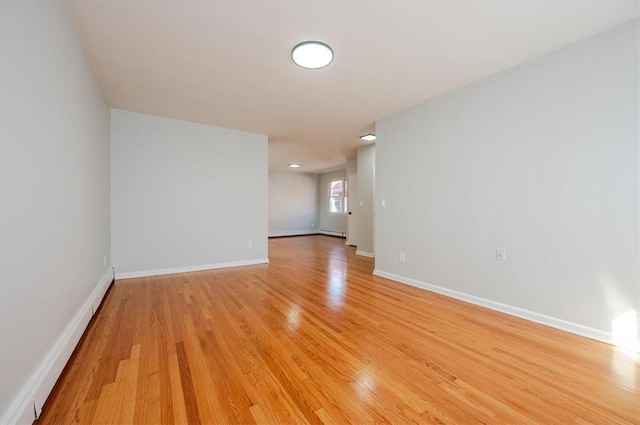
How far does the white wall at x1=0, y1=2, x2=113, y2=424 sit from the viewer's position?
1.08 m

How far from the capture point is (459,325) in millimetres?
2248

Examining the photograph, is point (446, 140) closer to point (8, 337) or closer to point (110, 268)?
point (8, 337)

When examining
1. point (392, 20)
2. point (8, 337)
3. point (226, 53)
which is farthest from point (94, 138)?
point (392, 20)

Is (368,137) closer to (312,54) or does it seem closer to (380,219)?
(380,219)

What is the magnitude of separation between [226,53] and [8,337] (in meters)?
2.34

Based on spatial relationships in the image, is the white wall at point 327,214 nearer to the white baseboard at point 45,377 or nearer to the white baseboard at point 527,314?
the white baseboard at point 527,314

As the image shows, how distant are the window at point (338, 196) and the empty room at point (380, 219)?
5.04m

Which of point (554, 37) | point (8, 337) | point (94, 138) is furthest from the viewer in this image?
point (94, 138)

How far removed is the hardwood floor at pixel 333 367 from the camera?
4.16 ft

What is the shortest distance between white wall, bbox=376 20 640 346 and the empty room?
17mm

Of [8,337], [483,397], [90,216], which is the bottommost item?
[483,397]

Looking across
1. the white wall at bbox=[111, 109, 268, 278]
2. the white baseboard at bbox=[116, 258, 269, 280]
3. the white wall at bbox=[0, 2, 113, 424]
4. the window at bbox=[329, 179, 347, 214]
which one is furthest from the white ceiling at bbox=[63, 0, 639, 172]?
the window at bbox=[329, 179, 347, 214]

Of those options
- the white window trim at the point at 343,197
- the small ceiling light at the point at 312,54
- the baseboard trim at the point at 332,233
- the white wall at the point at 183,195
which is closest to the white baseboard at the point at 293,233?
the baseboard trim at the point at 332,233

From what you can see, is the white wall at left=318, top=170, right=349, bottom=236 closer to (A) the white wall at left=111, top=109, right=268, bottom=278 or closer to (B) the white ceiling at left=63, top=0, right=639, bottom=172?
(A) the white wall at left=111, top=109, right=268, bottom=278
